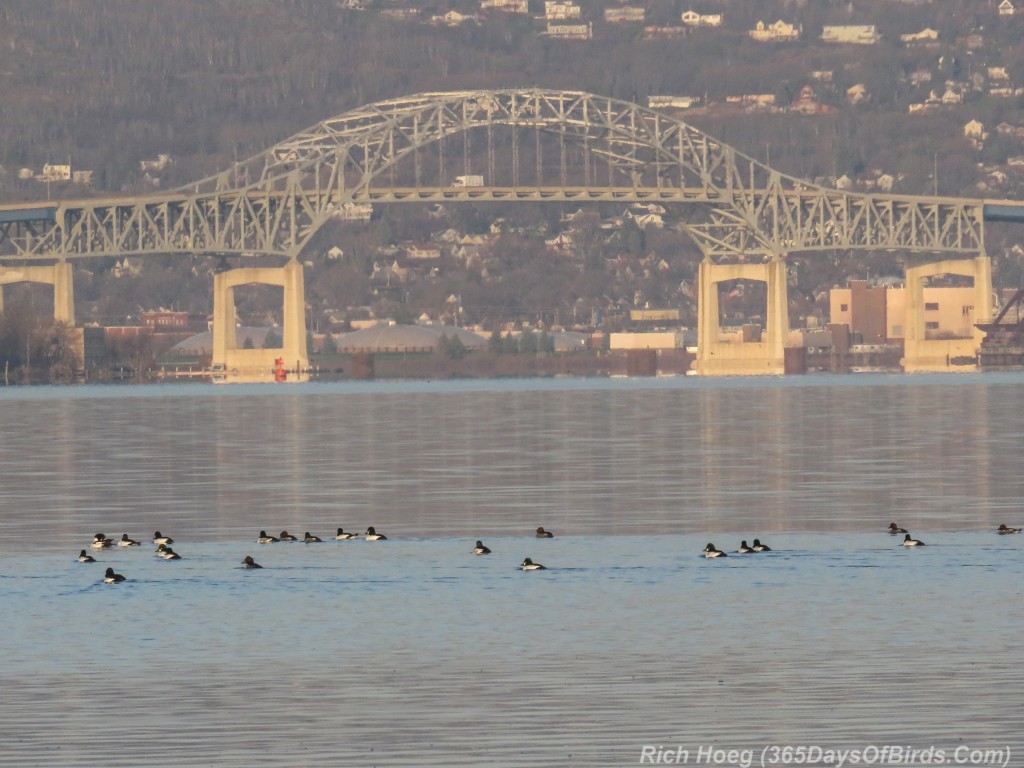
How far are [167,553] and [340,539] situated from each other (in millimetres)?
4192

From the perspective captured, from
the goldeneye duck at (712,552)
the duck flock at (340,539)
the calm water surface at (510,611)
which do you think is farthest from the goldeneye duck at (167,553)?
the goldeneye duck at (712,552)

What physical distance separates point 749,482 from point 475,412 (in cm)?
6441

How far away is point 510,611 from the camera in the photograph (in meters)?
35.3

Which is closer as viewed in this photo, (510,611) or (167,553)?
(510,611)

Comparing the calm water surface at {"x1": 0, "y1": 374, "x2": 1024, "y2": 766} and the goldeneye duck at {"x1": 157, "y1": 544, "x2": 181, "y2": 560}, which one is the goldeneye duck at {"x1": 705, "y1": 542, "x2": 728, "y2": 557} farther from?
the goldeneye duck at {"x1": 157, "y1": 544, "x2": 181, "y2": 560}

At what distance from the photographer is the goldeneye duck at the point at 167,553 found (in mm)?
43469

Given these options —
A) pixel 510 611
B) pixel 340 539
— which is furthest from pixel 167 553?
pixel 510 611

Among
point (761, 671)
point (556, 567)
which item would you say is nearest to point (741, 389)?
point (556, 567)

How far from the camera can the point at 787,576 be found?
129ft

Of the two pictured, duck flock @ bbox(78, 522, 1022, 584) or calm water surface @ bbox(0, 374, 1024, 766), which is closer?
calm water surface @ bbox(0, 374, 1024, 766)

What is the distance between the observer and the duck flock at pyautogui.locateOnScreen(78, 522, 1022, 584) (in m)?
41.4

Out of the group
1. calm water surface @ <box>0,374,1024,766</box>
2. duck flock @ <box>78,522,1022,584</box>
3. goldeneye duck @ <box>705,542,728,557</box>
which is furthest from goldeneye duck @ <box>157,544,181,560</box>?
goldeneye duck @ <box>705,542,728,557</box>

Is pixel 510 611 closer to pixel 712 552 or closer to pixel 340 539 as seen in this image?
pixel 712 552

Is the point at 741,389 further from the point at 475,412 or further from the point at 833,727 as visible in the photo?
the point at 833,727
